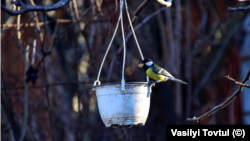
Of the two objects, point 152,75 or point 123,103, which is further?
point 152,75

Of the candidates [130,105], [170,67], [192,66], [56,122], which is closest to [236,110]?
[192,66]

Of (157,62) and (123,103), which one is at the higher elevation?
(157,62)

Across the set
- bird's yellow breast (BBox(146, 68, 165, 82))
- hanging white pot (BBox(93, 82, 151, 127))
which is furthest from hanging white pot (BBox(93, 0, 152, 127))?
bird's yellow breast (BBox(146, 68, 165, 82))

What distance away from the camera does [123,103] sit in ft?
8.19

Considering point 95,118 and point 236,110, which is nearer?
point 95,118

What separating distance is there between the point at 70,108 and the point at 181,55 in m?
2.16

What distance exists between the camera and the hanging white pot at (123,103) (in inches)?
98.3

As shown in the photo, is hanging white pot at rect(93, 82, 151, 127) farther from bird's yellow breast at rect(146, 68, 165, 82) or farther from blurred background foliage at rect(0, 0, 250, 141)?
blurred background foliage at rect(0, 0, 250, 141)

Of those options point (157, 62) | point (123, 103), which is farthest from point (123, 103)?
point (157, 62)

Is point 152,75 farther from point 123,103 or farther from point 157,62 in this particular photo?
point 157,62

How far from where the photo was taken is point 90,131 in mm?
5496

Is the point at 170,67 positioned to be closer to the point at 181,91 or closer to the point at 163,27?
the point at 181,91

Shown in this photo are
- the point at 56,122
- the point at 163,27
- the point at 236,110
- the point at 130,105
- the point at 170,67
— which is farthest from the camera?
the point at 236,110

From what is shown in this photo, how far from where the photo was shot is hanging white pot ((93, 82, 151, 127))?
8.20 ft
